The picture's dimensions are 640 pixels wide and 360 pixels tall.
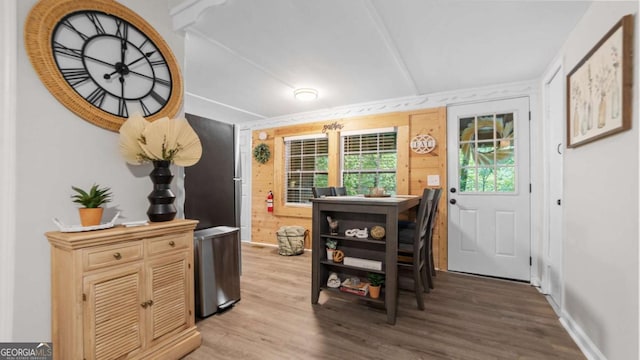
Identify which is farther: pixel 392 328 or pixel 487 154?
pixel 487 154

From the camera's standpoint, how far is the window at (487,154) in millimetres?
3254

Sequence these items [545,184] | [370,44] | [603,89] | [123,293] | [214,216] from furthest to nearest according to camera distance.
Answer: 1. [545,184]
2. [214,216]
3. [370,44]
4. [603,89]
5. [123,293]

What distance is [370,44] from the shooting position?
2.36 m

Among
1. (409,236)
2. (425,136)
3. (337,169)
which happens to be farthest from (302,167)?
(409,236)

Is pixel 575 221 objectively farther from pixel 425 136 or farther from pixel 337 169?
pixel 337 169

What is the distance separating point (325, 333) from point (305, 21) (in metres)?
2.42

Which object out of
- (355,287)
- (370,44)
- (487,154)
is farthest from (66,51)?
(487,154)

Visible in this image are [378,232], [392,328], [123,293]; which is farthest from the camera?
[378,232]

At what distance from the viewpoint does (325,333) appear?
2.01 meters

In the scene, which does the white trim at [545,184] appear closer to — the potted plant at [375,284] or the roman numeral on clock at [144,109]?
the potted plant at [375,284]

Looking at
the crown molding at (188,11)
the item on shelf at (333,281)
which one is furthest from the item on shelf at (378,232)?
the crown molding at (188,11)

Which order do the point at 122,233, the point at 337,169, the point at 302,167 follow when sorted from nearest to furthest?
the point at 122,233
the point at 337,169
the point at 302,167

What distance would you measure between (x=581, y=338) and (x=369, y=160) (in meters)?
2.90

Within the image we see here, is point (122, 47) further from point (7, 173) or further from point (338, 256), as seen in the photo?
point (338, 256)
